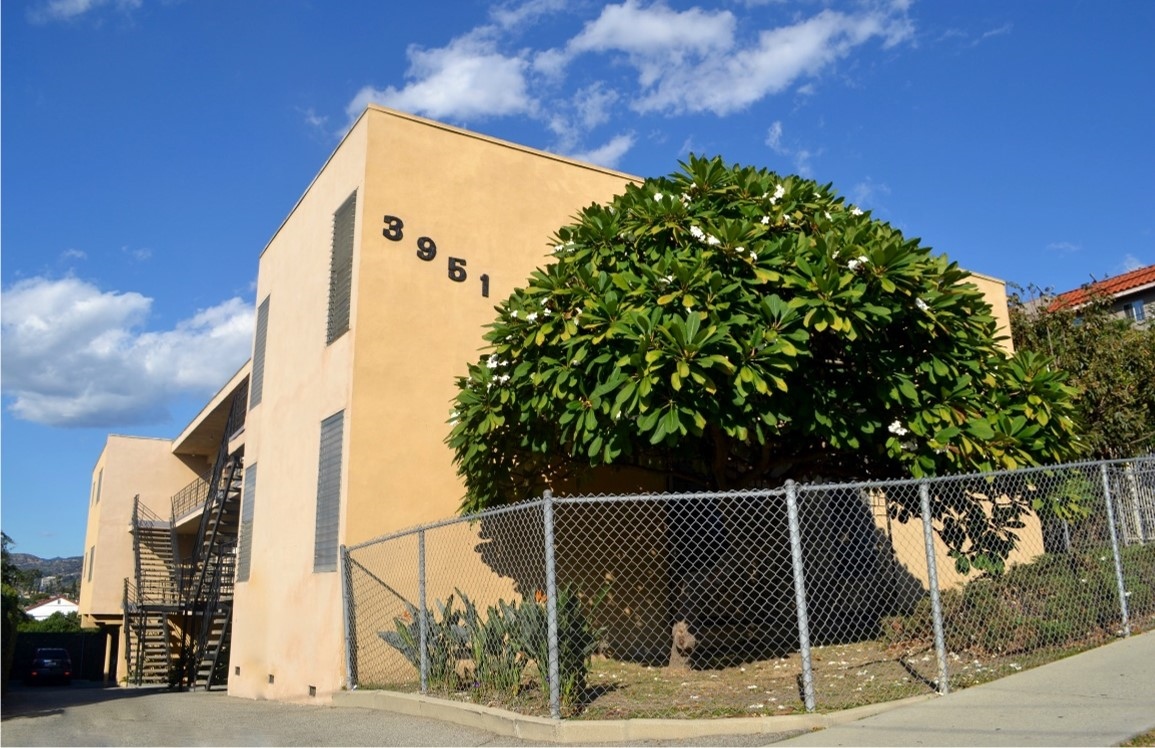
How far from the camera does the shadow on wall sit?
10.7 metres

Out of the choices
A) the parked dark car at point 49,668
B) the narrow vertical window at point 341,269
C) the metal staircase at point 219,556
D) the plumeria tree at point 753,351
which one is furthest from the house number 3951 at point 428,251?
the parked dark car at point 49,668

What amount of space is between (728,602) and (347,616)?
177 inches

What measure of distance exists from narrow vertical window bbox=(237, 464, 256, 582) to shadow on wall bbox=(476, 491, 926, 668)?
690 cm

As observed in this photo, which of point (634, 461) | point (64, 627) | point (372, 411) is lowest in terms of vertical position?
point (64, 627)

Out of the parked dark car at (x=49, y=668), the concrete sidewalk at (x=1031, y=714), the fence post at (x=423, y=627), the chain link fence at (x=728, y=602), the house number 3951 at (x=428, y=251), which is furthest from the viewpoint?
the parked dark car at (x=49, y=668)

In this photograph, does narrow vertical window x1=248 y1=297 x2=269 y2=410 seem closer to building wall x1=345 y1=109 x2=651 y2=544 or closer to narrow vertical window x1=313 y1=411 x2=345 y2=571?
narrow vertical window x1=313 y1=411 x2=345 y2=571

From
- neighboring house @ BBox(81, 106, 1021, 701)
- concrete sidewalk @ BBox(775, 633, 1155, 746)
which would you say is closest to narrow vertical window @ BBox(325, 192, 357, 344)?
neighboring house @ BBox(81, 106, 1021, 701)

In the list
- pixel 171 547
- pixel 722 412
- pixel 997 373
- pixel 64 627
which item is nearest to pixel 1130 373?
pixel 997 373

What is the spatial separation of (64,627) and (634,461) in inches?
1846

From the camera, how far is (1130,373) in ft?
65.4

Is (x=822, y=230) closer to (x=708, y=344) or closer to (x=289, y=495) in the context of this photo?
(x=708, y=344)

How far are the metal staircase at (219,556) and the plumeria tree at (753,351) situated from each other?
12720 mm

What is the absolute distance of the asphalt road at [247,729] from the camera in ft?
24.5

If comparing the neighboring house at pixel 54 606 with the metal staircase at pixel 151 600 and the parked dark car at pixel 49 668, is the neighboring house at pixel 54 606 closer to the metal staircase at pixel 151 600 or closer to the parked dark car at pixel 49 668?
the parked dark car at pixel 49 668
